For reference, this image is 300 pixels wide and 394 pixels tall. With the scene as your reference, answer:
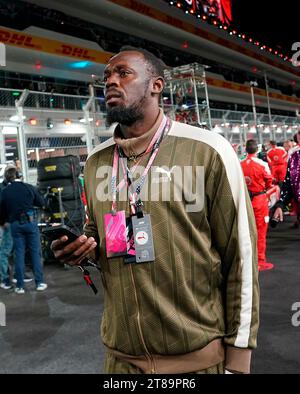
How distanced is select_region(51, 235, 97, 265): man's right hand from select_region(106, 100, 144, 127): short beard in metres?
0.45

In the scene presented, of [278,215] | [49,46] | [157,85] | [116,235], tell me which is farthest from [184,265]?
[49,46]

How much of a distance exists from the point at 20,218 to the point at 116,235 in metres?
4.94

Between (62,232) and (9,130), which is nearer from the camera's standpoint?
(62,232)

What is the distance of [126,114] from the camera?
4.79 feet

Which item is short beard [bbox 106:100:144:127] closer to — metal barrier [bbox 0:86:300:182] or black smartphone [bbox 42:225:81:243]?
black smartphone [bbox 42:225:81:243]

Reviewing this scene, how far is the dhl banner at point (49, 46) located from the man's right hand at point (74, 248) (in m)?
12.3

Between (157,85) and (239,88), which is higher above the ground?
(239,88)

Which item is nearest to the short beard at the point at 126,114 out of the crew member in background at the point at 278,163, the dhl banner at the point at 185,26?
the crew member in background at the point at 278,163

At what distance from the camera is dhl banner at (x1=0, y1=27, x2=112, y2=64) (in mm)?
12344

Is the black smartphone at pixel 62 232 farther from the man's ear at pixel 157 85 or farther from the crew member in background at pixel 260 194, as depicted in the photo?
the crew member in background at pixel 260 194

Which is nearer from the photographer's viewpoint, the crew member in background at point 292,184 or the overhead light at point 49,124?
the crew member in background at point 292,184

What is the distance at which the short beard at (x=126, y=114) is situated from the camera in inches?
57.5

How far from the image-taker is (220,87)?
76.7 feet

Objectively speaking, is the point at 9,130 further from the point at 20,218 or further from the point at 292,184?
the point at 292,184
